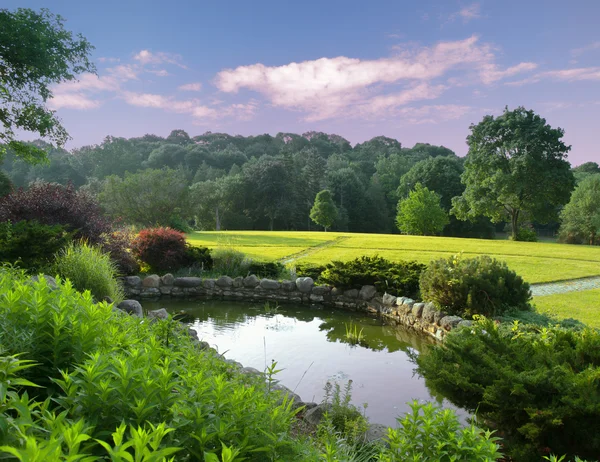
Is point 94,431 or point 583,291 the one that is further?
point 583,291

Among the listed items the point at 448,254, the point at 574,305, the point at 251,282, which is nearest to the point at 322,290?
the point at 251,282

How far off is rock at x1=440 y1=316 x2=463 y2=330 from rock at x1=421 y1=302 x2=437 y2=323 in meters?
0.39

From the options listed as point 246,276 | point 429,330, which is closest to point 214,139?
point 246,276

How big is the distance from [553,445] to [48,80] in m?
19.2

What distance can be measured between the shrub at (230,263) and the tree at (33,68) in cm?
777

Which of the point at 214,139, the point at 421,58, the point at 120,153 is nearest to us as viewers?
the point at 421,58

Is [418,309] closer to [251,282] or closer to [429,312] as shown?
[429,312]

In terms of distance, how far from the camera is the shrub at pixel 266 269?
11.7m

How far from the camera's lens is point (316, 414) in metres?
3.96

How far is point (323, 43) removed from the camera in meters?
21.6

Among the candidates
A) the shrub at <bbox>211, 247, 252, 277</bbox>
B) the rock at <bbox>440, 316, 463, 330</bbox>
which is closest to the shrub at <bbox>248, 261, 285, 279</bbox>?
the shrub at <bbox>211, 247, 252, 277</bbox>

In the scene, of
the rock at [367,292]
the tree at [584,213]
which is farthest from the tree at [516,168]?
the rock at [367,292]

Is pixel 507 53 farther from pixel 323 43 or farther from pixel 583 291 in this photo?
pixel 583 291

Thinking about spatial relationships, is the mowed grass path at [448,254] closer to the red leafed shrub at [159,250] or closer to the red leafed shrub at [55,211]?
the red leafed shrub at [159,250]
